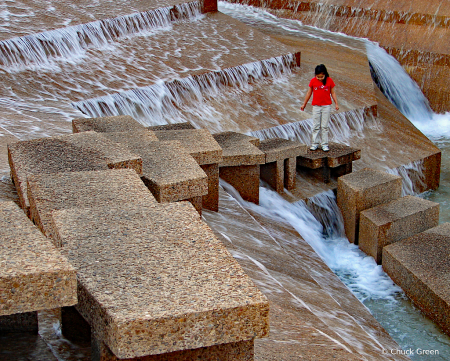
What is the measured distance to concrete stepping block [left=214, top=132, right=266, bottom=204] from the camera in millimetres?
6836

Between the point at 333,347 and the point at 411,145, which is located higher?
the point at 333,347

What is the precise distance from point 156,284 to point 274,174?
5443 mm

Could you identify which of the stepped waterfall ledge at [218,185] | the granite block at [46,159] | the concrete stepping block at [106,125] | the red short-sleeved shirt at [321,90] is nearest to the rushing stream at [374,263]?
the stepped waterfall ledge at [218,185]

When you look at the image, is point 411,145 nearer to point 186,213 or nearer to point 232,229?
point 232,229

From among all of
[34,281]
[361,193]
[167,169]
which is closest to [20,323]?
[34,281]

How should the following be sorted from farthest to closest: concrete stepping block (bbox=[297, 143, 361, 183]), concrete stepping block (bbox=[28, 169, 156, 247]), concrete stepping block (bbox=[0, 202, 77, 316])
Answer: concrete stepping block (bbox=[297, 143, 361, 183]), concrete stepping block (bbox=[28, 169, 156, 247]), concrete stepping block (bbox=[0, 202, 77, 316])

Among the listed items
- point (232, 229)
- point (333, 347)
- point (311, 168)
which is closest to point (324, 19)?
point (311, 168)

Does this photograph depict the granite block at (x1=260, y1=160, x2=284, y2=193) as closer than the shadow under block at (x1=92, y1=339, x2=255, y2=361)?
No

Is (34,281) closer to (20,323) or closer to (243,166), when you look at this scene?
(20,323)

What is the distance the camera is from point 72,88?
8836mm

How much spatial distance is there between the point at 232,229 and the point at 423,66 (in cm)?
952

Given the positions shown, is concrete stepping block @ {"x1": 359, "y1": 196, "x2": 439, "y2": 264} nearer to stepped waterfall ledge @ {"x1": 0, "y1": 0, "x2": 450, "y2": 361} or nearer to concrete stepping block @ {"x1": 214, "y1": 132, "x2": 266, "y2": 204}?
stepped waterfall ledge @ {"x1": 0, "y1": 0, "x2": 450, "y2": 361}

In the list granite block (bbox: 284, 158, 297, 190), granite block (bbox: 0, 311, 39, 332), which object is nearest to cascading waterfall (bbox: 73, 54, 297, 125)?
granite block (bbox: 284, 158, 297, 190)

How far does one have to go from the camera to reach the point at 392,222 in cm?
698
